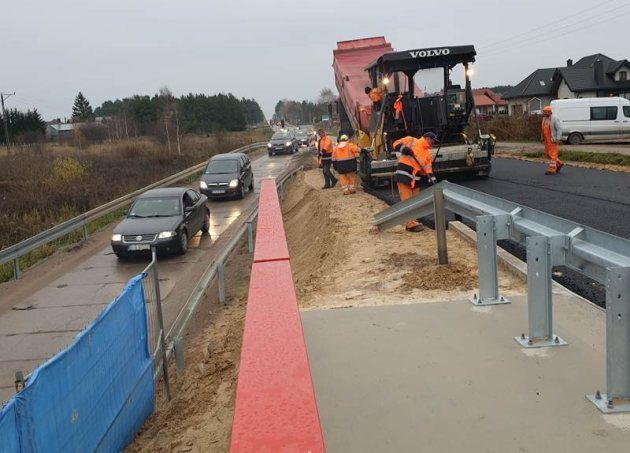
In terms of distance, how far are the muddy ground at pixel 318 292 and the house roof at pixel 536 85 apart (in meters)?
62.6

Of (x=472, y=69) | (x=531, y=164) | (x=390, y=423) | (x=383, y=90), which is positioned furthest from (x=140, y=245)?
(x=531, y=164)

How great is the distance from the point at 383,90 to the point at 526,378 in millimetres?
11853

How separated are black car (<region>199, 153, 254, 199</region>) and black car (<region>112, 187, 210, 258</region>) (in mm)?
5823

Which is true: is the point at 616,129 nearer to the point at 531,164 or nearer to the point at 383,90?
the point at 531,164

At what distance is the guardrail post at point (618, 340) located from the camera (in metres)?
3.32

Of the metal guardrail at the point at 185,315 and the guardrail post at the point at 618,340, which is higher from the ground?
the guardrail post at the point at 618,340

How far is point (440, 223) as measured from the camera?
7316 millimetres

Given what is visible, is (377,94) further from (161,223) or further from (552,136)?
(161,223)

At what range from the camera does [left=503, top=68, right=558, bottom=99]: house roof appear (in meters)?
68.1

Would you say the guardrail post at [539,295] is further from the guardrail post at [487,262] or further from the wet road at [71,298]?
the wet road at [71,298]

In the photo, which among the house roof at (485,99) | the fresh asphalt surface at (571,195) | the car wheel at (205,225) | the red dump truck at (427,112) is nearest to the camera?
the fresh asphalt surface at (571,195)

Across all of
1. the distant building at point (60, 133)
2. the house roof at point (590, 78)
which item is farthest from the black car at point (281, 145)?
the house roof at point (590, 78)

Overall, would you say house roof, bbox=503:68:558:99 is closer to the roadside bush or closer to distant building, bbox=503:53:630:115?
distant building, bbox=503:53:630:115

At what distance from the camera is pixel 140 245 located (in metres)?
13.2
